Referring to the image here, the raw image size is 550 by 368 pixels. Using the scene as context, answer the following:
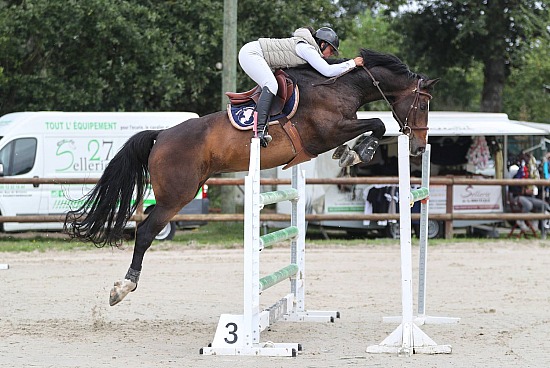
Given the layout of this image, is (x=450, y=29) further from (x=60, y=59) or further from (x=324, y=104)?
(x=324, y=104)

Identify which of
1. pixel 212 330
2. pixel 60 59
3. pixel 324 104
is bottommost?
pixel 212 330

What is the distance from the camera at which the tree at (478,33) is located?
20.8 metres

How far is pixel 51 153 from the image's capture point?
14430 mm

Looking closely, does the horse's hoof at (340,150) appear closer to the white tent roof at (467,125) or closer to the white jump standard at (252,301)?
the white jump standard at (252,301)

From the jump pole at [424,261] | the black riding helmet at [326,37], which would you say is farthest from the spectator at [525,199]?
the black riding helmet at [326,37]

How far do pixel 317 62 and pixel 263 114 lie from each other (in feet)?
1.92

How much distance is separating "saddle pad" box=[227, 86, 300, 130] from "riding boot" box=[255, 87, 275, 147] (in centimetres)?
13

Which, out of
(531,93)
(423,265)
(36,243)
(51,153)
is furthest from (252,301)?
(531,93)

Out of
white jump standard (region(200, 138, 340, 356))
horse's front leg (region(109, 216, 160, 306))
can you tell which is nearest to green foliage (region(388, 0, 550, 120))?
horse's front leg (region(109, 216, 160, 306))

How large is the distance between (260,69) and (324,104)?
55cm

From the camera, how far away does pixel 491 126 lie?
598 inches

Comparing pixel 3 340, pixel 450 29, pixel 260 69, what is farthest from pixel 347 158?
pixel 450 29

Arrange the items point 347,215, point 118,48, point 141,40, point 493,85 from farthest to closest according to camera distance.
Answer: point 493,85
point 118,48
point 141,40
point 347,215

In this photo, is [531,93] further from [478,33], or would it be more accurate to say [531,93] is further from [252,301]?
[252,301]
